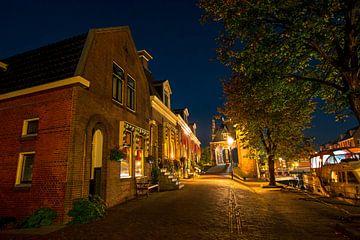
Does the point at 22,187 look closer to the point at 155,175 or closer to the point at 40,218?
the point at 40,218

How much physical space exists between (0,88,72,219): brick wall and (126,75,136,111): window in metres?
5.13

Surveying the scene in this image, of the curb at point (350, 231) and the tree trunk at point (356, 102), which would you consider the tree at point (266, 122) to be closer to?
the tree trunk at point (356, 102)

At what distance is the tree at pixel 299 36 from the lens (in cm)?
777

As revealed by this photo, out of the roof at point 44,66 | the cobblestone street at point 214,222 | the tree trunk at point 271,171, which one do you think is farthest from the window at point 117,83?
the tree trunk at point 271,171

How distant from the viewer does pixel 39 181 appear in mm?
8422

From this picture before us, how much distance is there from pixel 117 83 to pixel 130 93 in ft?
5.27

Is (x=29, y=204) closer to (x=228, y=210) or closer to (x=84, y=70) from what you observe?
(x=84, y=70)

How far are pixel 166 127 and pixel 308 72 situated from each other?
530 inches

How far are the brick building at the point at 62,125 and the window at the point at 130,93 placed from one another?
117cm

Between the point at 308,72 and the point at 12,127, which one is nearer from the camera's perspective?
the point at 12,127

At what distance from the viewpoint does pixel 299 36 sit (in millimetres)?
7844

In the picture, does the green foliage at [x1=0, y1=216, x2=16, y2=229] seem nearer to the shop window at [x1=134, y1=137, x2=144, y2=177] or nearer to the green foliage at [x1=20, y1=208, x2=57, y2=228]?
the green foliage at [x1=20, y1=208, x2=57, y2=228]

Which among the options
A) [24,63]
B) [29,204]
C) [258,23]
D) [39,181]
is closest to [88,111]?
[39,181]

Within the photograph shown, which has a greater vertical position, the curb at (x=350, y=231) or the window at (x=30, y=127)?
the window at (x=30, y=127)
